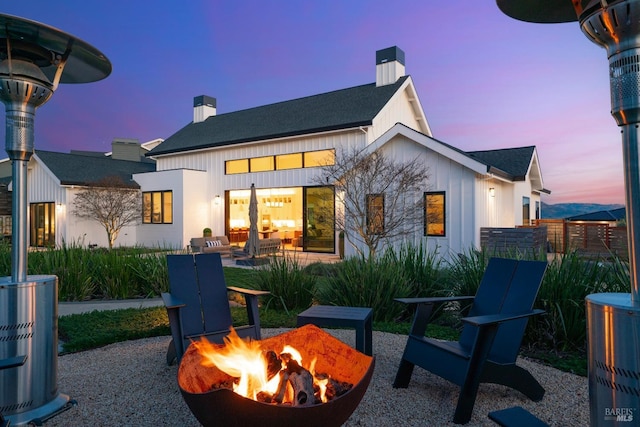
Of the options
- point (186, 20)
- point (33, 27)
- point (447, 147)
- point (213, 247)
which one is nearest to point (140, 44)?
point (186, 20)

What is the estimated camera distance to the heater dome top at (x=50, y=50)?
2598 mm

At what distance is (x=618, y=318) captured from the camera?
61.9 inches

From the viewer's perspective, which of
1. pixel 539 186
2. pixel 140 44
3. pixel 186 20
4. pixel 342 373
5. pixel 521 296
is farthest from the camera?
pixel 140 44

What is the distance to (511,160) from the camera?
1485 centimetres

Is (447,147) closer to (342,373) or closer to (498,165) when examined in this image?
(498,165)

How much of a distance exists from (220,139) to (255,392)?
17274mm

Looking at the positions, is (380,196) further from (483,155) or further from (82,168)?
(82,168)

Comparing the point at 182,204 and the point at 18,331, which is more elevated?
the point at 182,204

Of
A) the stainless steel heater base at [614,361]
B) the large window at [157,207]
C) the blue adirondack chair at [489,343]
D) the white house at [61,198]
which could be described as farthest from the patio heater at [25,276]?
the large window at [157,207]

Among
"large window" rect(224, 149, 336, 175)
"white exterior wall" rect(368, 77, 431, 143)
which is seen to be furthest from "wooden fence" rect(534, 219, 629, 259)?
"large window" rect(224, 149, 336, 175)

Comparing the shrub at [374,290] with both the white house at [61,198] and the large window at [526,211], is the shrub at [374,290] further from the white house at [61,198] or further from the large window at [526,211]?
the white house at [61,198]

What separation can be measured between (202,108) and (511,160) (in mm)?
15839

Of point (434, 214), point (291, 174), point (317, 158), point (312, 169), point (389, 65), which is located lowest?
point (434, 214)

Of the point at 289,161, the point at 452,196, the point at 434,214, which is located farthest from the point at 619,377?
the point at 289,161
